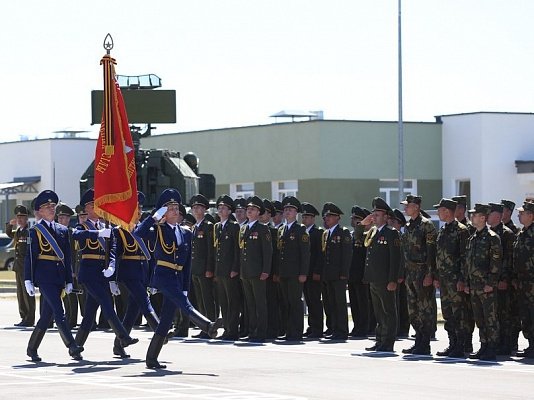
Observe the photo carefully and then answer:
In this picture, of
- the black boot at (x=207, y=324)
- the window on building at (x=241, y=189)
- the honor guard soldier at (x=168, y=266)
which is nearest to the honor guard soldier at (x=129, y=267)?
the honor guard soldier at (x=168, y=266)

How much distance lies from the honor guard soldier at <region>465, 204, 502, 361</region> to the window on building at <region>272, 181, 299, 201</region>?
33228 millimetres

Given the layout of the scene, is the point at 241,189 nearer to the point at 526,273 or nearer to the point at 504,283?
the point at 504,283

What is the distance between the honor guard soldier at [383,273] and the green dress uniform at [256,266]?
5.46 feet

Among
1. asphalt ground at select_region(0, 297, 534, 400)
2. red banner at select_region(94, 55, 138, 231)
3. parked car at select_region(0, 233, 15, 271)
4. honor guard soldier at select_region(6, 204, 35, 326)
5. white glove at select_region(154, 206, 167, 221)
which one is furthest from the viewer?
parked car at select_region(0, 233, 15, 271)

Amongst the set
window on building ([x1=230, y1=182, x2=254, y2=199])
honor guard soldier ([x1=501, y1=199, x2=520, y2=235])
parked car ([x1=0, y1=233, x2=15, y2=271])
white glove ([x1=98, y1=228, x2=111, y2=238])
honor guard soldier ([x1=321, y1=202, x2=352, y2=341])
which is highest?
window on building ([x1=230, y1=182, x2=254, y2=199])

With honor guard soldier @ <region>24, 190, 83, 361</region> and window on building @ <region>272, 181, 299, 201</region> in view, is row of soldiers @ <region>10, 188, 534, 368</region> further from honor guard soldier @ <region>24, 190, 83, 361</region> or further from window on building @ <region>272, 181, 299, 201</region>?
window on building @ <region>272, 181, 299, 201</region>

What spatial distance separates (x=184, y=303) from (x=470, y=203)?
3548 centimetres

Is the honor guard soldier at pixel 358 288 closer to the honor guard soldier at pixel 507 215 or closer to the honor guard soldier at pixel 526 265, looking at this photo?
the honor guard soldier at pixel 507 215

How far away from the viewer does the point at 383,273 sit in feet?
58.2

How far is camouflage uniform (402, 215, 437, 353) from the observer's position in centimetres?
1709

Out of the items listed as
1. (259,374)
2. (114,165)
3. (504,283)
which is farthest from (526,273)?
(114,165)

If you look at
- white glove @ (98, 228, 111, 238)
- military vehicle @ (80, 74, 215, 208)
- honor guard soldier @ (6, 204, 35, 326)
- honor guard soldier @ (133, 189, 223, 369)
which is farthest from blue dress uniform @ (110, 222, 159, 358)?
military vehicle @ (80, 74, 215, 208)

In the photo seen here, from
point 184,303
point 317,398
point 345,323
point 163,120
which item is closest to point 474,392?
point 317,398

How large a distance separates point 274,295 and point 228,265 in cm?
77
